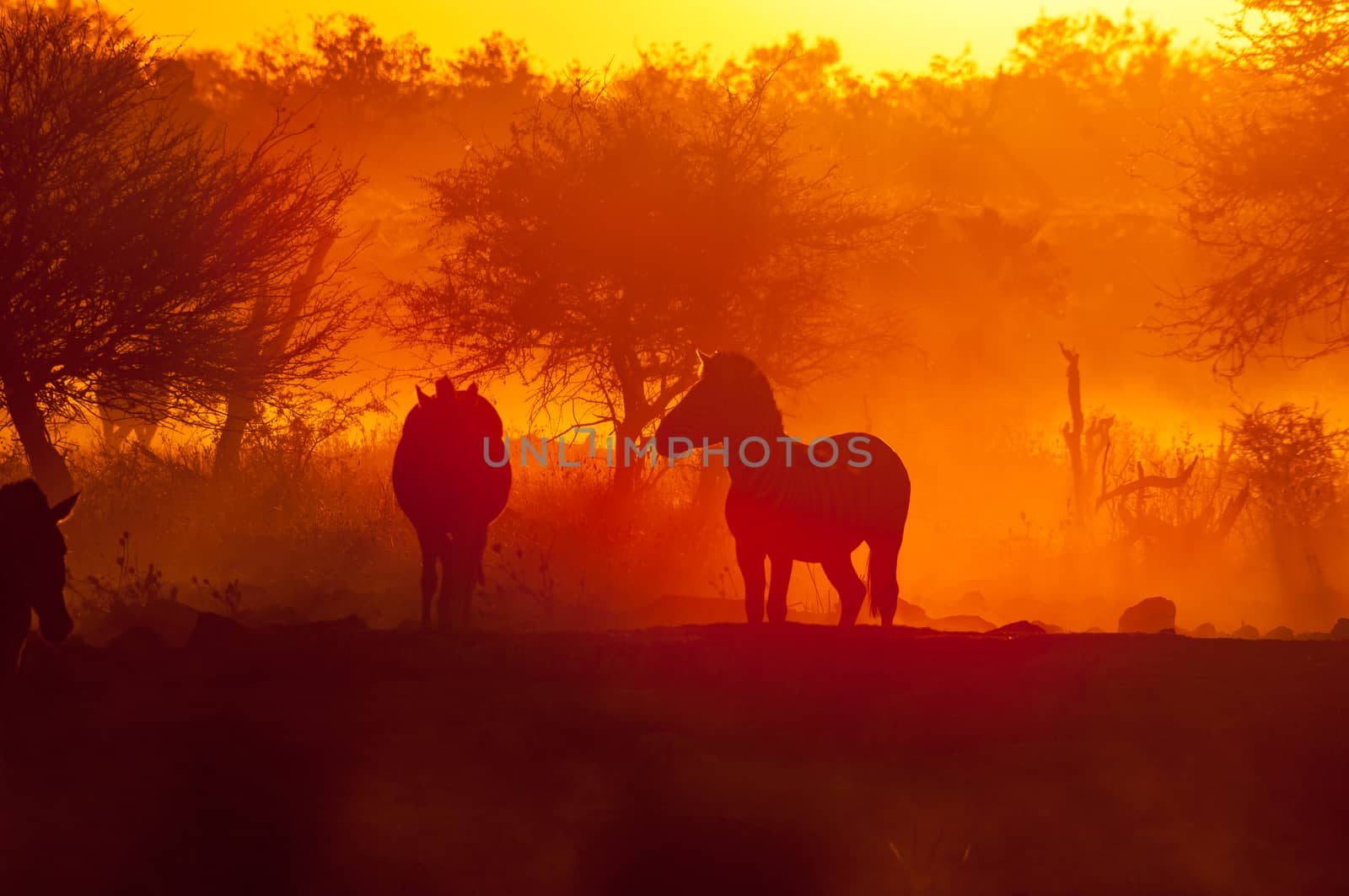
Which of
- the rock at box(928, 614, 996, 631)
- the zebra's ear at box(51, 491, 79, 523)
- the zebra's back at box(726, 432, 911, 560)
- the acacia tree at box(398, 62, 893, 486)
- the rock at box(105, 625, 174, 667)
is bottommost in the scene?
the rock at box(105, 625, 174, 667)

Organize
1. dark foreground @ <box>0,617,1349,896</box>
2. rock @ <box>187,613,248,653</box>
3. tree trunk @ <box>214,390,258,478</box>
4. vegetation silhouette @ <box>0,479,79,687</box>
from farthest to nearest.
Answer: tree trunk @ <box>214,390,258,478</box> < rock @ <box>187,613,248,653</box> < vegetation silhouette @ <box>0,479,79,687</box> < dark foreground @ <box>0,617,1349,896</box>

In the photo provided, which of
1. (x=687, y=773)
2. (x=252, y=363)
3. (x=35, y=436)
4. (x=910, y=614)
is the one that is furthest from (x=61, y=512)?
(x=910, y=614)

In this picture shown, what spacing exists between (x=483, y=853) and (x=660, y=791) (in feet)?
2.66

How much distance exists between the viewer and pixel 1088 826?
5.43 meters

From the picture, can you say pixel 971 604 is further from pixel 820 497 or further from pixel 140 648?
pixel 140 648

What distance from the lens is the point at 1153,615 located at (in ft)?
40.7

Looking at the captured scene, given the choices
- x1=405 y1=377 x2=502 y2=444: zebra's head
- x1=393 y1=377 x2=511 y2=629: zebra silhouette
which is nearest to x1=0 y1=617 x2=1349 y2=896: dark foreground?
x1=393 y1=377 x2=511 y2=629: zebra silhouette

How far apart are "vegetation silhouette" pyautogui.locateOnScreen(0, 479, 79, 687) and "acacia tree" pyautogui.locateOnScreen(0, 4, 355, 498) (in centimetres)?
635

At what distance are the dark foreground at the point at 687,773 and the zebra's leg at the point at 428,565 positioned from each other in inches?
112

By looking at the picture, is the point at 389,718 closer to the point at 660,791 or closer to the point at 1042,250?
the point at 660,791

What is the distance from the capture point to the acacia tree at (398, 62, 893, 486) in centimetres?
1772

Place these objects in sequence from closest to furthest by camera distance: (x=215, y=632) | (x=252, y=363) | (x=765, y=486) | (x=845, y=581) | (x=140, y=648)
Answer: (x=140, y=648), (x=215, y=632), (x=765, y=486), (x=845, y=581), (x=252, y=363)

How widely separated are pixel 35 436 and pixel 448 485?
571 centimetres

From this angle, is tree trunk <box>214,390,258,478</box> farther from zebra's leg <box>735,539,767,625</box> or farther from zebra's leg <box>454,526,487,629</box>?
zebra's leg <box>735,539,767,625</box>
